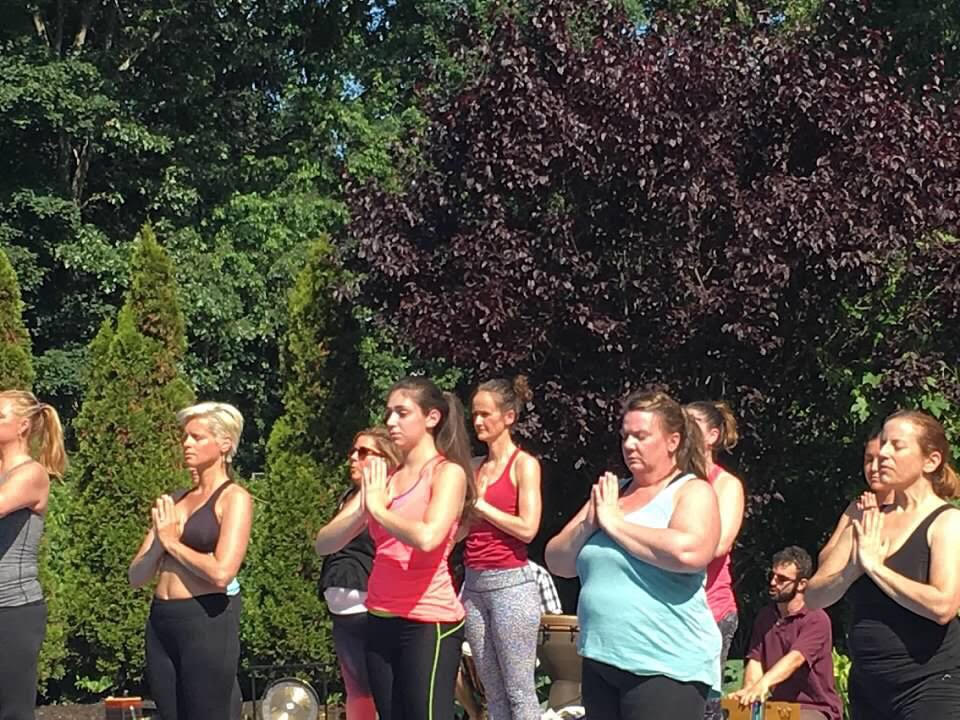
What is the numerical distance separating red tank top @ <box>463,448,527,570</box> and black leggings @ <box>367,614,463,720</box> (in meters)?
1.29

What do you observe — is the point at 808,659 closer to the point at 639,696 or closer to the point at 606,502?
the point at 639,696

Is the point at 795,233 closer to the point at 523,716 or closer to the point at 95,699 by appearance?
the point at 523,716

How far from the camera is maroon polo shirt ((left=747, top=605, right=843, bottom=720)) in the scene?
706 cm

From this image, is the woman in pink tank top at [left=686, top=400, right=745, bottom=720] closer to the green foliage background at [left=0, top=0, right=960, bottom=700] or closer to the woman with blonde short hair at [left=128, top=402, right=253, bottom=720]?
the woman with blonde short hair at [left=128, top=402, right=253, bottom=720]

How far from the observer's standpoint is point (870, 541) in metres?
4.45

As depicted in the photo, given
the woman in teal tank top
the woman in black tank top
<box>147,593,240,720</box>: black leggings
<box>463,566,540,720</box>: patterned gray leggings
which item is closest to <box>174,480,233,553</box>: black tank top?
<box>147,593,240,720</box>: black leggings

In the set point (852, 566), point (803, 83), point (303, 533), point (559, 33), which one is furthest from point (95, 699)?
point (852, 566)

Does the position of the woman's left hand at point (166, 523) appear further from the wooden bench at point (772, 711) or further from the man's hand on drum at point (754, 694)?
the man's hand on drum at point (754, 694)

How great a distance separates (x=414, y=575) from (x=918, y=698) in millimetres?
1733

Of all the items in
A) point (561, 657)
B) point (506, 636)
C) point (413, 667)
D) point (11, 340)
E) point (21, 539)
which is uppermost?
point (11, 340)

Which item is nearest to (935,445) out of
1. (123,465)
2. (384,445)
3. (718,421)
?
(718,421)

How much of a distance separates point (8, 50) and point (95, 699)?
349 inches

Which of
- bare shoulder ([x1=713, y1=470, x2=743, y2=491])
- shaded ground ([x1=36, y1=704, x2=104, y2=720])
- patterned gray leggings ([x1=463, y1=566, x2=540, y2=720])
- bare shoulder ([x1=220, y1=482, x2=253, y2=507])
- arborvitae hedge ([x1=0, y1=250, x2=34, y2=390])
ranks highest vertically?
arborvitae hedge ([x1=0, y1=250, x2=34, y2=390])

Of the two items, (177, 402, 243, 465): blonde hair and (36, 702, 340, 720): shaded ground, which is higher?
(177, 402, 243, 465): blonde hair
